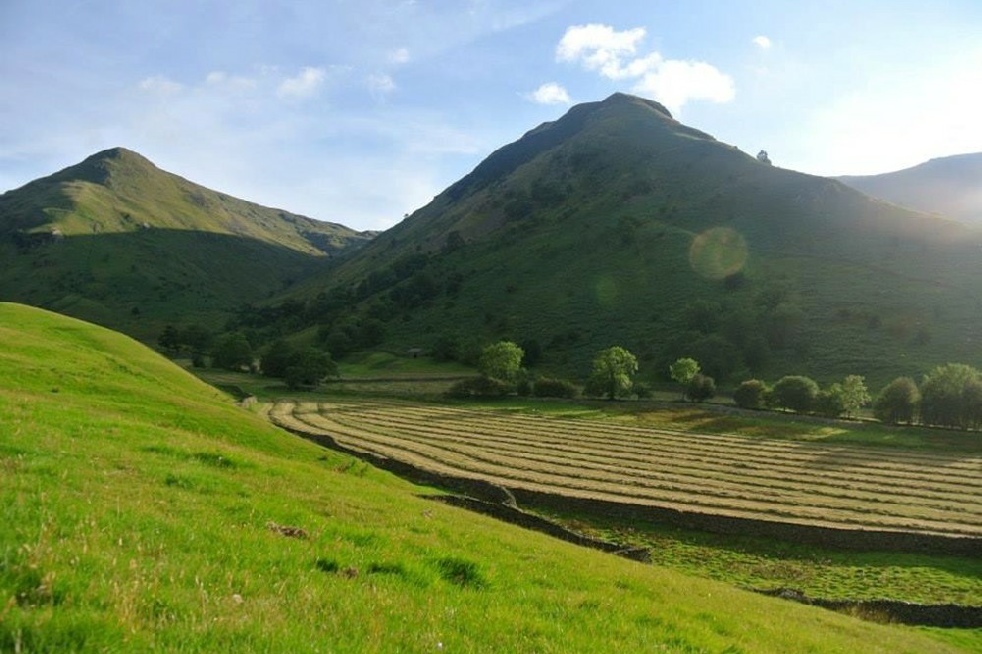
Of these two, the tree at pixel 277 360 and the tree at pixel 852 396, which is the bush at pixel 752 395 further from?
the tree at pixel 277 360

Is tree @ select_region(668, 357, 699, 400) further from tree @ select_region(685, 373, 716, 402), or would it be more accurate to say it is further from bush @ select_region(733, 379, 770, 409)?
bush @ select_region(733, 379, 770, 409)

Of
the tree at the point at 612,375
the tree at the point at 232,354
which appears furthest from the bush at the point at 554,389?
the tree at the point at 232,354

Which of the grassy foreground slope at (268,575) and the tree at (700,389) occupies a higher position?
the grassy foreground slope at (268,575)

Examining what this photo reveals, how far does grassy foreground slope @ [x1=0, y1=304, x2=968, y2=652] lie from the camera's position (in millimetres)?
4832

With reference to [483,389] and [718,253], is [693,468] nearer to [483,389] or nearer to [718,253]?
[483,389]

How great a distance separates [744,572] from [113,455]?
29.5 metres

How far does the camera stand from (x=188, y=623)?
480 cm

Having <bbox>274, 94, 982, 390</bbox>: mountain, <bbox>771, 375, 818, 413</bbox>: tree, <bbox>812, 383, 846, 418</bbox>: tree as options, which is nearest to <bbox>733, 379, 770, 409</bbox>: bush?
<bbox>771, 375, 818, 413</bbox>: tree

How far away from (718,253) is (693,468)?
401 feet

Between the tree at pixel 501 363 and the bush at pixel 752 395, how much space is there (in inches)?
1548

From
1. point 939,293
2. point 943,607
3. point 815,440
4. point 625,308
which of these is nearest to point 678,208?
point 625,308

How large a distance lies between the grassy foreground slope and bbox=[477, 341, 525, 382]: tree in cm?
9098

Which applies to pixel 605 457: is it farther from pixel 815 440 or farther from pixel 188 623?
pixel 188 623

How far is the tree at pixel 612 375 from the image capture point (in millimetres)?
100375
